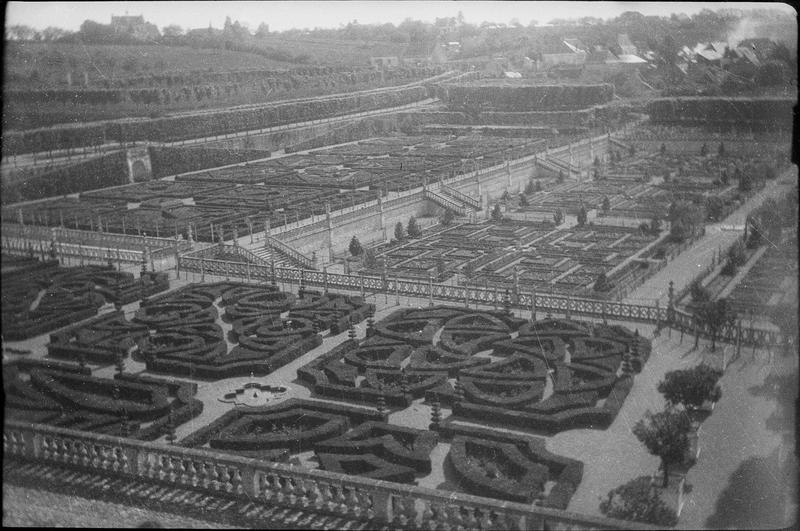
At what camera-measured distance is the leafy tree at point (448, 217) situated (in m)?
35.6

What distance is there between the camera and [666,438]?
40.9ft

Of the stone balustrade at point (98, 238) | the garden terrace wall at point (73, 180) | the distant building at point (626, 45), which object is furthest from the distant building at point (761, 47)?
the garden terrace wall at point (73, 180)

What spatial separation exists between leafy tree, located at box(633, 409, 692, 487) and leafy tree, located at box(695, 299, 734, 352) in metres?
5.99

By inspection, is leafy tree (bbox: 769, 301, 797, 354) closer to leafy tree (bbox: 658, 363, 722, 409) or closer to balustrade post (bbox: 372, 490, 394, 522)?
leafy tree (bbox: 658, 363, 722, 409)

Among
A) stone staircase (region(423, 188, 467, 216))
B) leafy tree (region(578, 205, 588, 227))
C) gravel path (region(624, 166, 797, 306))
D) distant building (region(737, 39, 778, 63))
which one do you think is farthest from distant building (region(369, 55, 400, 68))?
distant building (region(737, 39, 778, 63))

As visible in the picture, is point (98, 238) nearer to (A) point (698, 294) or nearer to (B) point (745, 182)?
(A) point (698, 294)

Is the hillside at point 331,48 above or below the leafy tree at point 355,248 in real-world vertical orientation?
above

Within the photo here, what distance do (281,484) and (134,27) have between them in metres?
22.6

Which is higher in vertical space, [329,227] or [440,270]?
[329,227]

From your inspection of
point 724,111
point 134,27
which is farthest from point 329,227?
point 724,111

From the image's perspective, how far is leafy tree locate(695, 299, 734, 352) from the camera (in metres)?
18.0

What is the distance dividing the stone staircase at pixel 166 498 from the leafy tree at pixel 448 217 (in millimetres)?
23118

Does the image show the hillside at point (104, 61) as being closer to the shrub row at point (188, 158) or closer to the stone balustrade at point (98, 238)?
the stone balustrade at point (98, 238)

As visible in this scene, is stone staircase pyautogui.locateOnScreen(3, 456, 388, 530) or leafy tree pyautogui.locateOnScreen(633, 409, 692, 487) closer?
stone staircase pyautogui.locateOnScreen(3, 456, 388, 530)
